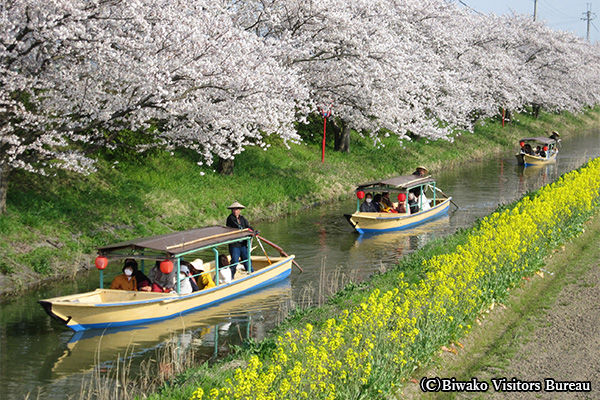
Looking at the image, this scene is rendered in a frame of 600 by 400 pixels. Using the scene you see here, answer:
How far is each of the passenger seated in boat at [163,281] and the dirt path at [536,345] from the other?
7.54 m

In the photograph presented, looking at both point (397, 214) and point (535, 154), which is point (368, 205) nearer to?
point (397, 214)

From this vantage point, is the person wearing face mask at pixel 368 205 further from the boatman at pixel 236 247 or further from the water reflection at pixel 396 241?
the boatman at pixel 236 247

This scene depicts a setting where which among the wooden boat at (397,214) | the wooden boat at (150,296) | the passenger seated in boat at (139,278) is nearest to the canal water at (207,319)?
the wooden boat at (150,296)

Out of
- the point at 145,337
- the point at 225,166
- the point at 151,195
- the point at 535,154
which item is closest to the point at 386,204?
the point at 225,166

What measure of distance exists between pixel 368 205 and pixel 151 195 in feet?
29.2

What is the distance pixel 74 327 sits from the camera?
1475 cm

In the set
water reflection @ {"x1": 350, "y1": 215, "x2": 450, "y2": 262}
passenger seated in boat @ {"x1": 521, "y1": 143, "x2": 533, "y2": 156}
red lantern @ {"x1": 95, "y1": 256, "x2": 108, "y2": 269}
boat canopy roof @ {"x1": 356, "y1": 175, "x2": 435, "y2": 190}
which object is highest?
passenger seated in boat @ {"x1": 521, "y1": 143, "x2": 533, "y2": 156}

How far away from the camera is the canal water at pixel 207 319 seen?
41.9 ft

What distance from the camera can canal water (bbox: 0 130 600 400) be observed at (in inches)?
503

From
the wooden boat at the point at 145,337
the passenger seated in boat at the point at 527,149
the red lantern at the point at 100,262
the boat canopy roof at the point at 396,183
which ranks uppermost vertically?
the passenger seated in boat at the point at 527,149

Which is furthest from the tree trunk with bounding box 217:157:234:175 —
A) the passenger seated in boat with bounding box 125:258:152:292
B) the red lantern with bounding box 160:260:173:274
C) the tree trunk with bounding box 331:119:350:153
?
the red lantern with bounding box 160:260:173:274

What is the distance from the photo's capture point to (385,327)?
35.9ft

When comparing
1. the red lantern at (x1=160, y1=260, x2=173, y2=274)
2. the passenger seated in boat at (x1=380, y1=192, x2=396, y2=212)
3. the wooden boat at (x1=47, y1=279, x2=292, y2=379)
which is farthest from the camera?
the passenger seated in boat at (x1=380, y1=192, x2=396, y2=212)

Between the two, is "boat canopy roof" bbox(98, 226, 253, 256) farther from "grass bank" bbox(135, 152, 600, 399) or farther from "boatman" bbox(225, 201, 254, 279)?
"grass bank" bbox(135, 152, 600, 399)
